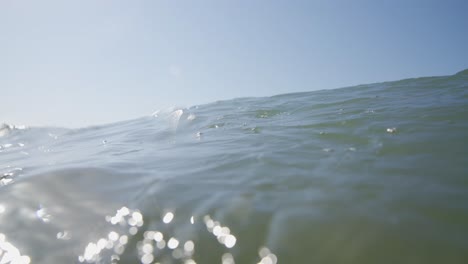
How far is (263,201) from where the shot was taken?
3246 mm

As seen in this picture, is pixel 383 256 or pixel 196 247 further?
pixel 196 247

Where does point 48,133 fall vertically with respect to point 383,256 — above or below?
above

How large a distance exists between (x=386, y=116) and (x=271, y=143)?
9.00ft

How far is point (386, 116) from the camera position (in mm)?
6648

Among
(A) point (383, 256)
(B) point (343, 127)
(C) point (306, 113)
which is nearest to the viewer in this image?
(A) point (383, 256)

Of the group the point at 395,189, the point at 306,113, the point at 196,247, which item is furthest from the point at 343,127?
the point at 196,247

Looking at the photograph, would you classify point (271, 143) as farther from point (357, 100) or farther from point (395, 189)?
point (357, 100)

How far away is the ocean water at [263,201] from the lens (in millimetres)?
2523

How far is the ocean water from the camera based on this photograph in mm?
2523

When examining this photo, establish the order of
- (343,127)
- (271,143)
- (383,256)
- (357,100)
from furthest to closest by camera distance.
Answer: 1. (357,100)
2. (343,127)
3. (271,143)
4. (383,256)

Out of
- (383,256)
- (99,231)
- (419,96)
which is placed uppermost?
(419,96)

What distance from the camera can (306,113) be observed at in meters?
8.56

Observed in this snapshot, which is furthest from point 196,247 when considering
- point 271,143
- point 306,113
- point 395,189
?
point 306,113

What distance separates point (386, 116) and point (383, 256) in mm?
4957
